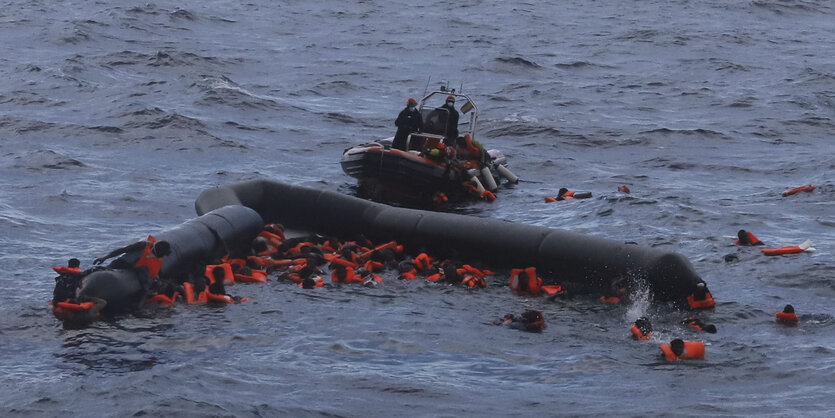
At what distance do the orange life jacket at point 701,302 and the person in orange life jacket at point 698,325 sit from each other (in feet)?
1.68

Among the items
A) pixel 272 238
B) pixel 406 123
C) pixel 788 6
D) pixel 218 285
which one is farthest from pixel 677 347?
pixel 788 6

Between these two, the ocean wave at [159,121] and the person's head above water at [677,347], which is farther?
the ocean wave at [159,121]

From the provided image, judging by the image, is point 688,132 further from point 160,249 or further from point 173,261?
point 160,249

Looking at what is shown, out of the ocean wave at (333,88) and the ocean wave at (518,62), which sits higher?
the ocean wave at (518,62)

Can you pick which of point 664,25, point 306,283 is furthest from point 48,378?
point 664,25

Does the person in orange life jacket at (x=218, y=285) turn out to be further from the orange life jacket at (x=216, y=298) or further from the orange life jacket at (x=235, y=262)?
the orange life jacket at (x=235, y=262)

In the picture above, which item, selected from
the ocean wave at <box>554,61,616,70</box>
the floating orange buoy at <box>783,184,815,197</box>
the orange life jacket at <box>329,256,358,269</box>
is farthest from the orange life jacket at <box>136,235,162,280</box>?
the ocean wave at <box>554,61,616,70</box>

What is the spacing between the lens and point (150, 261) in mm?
15180

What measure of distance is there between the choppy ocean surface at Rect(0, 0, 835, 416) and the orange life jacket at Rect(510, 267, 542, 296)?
0.74ft

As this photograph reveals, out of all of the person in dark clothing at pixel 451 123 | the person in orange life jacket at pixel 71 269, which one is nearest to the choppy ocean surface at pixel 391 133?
the person in orange life jacket at pixel 71 269

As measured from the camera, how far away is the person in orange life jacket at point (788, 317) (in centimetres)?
1482

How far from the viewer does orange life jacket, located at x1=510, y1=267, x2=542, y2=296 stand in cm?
1623

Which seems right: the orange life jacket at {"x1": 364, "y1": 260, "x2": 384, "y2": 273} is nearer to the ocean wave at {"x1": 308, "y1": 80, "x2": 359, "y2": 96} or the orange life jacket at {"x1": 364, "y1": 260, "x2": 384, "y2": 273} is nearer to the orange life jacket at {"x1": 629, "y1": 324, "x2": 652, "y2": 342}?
the orange life jacket at {"x1": 629, "y1": 324, "x2": 652, "y2": 342}

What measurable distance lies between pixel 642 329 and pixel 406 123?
1070 cm
